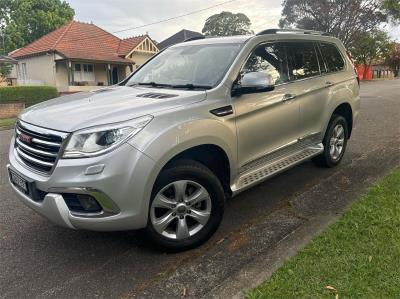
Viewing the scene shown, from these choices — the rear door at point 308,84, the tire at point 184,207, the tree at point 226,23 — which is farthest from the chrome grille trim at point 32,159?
the tree at point 226,23

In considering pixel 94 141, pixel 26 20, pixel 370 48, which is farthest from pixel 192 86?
pixel 26 20

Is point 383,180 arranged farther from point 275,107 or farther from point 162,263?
point 162,263

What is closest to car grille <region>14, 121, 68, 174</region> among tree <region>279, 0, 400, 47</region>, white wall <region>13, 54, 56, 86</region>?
white wall <region>13, 54, 56, 86</region>

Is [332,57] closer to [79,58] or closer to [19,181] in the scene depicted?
[19,181]

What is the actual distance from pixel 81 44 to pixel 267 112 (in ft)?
93.3

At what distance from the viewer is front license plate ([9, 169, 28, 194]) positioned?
309cm

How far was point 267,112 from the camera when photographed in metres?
3.94

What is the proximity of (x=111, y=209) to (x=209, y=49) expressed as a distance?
223cm

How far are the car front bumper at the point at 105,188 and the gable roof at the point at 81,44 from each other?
26.6 meters

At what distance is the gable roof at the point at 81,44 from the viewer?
28319 millimetres

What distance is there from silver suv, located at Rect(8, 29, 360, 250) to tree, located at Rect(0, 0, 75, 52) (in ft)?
157

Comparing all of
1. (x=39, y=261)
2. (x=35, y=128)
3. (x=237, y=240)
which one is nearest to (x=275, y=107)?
(x=237, y=240)

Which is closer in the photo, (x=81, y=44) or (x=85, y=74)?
(x=81, y=44)

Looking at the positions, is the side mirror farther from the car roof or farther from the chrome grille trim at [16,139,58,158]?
the chrome grille trim at [16,139,58,158]
